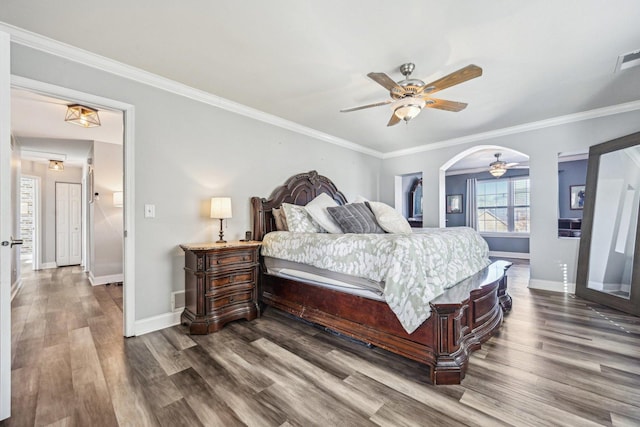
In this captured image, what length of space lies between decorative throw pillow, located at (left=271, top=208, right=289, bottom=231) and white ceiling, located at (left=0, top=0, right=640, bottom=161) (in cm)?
137

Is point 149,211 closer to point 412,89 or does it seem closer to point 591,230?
point 412,89

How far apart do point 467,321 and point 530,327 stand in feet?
3.71

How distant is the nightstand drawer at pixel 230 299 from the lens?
2.57 meters

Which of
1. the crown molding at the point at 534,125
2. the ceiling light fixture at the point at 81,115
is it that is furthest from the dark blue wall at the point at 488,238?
the ceiling light fixture at the point at 81,115

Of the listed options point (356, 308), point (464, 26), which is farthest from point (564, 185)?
point (356, 308)

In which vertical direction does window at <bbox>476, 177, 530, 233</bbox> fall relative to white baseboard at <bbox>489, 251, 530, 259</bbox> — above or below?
above

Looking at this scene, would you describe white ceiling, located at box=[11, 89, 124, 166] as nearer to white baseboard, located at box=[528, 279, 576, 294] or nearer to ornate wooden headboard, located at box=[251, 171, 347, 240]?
ornate wooden headboard, located at box=[251, 171, 347, 240]

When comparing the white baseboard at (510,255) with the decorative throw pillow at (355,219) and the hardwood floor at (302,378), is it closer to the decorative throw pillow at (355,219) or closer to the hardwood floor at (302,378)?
the hardwood floor at (302,378)

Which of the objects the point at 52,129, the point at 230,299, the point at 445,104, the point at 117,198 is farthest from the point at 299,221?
the point at 52,129

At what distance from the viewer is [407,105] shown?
99.3 inches

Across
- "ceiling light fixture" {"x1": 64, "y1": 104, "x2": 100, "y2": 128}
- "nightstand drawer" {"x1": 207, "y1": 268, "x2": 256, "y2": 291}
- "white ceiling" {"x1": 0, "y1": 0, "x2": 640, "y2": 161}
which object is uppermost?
"white ceiling" {"x1": 0, "y1": 0, "x2": 640, "y2": 161}

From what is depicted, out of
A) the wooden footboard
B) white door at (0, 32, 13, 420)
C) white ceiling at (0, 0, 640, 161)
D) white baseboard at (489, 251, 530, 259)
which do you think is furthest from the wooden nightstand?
white baseboard at (489, 251, 530, 259)

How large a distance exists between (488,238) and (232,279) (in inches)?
290

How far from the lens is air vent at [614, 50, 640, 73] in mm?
2373
